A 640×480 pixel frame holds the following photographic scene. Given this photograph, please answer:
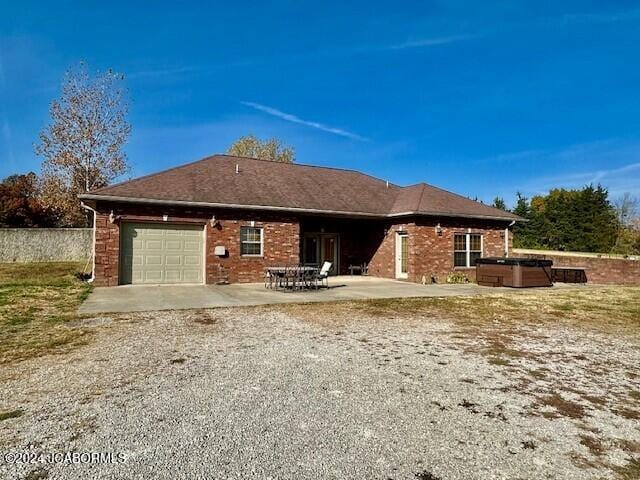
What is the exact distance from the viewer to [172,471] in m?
2.64

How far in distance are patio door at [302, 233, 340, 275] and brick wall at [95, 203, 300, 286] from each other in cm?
248

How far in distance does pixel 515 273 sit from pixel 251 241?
1009 cm

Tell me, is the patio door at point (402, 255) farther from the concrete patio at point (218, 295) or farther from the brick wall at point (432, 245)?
the concrete patio at point (218, 295)

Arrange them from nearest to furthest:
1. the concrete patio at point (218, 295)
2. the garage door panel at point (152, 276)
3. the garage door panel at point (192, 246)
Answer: the concrete patio at point (218, 295) < the garage door panel at point (152, 276) < the garage door panel at point (192, 246)

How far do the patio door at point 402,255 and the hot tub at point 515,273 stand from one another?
9.75 feet

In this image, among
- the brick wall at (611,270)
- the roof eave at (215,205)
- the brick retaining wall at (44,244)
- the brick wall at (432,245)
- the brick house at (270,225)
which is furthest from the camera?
the brick retaining wall at (44,244)

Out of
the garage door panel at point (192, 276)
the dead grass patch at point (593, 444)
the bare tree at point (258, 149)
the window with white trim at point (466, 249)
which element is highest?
the bare tree at point (258, 149)

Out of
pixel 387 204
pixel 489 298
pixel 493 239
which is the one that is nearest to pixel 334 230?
pixel 387 204

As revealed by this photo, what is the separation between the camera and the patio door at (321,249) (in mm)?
18719

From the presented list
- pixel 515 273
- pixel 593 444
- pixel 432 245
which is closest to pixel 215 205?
pixel 432 245

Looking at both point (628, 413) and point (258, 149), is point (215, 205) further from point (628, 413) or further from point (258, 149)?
point (258, 149)

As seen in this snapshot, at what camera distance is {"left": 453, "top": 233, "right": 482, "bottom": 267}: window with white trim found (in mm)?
17562

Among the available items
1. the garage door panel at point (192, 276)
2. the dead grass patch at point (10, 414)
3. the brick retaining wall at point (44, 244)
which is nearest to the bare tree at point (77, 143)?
the brick retaining wall at point (44, 244)

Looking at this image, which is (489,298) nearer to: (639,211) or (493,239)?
(493,239)
